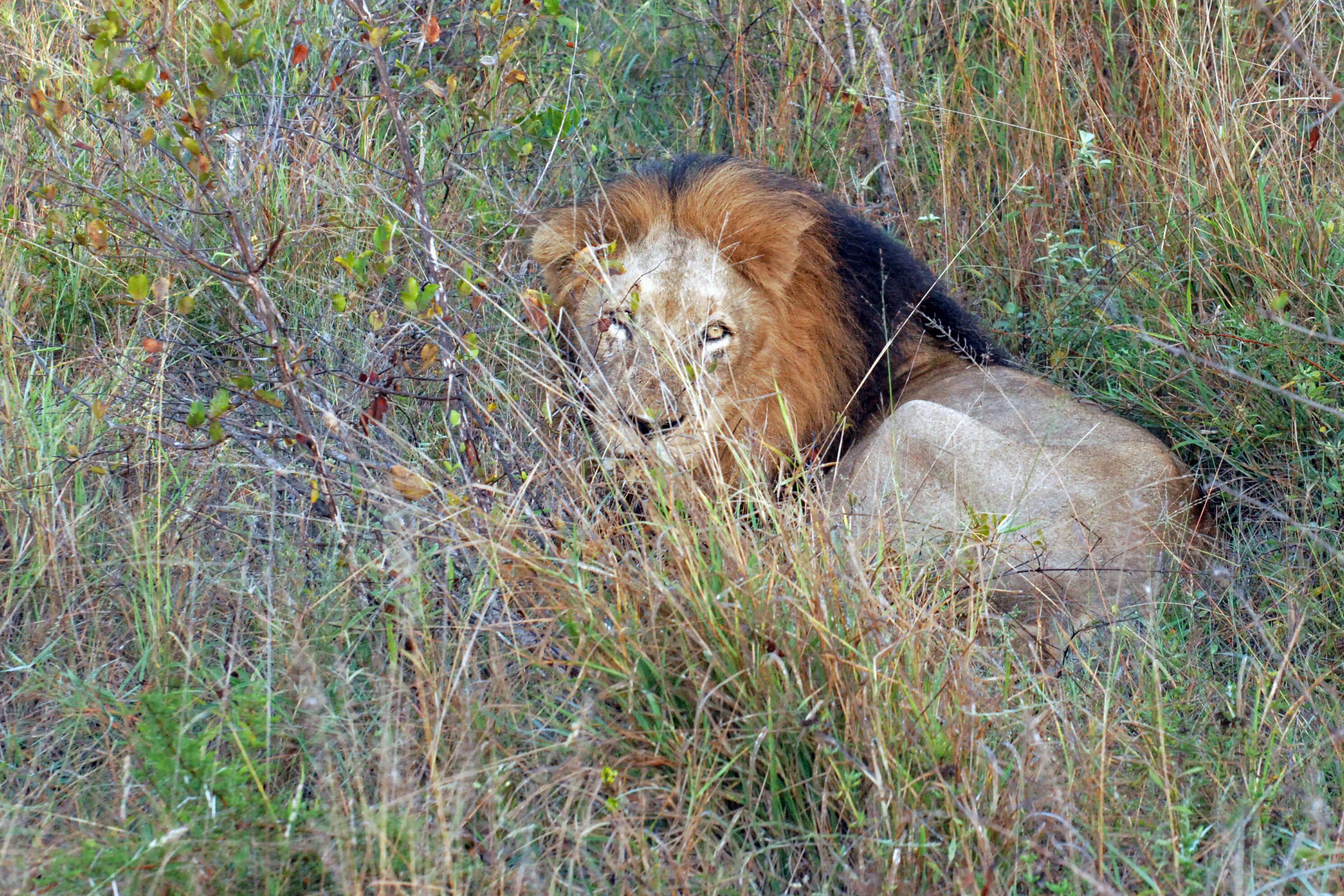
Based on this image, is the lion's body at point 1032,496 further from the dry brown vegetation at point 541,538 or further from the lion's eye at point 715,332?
the lion's eye at point 715,332

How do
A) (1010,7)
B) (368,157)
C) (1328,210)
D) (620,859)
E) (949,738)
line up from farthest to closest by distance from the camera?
(1010,7), (368,157), (1328,210), (949,738), (620,859)

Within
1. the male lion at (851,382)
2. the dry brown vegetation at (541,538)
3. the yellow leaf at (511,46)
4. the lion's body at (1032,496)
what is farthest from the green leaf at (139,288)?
the lion's body at (1032,496)

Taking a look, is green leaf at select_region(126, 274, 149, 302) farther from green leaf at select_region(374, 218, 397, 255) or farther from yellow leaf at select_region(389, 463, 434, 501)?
yellow leaf at select_region(389, 463, 434, 501)

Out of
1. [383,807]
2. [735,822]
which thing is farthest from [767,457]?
[383,807]

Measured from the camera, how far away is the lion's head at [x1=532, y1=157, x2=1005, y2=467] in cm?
375

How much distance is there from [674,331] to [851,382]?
84 cm

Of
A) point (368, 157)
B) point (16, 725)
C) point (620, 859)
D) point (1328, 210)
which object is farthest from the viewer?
point (368, 157)

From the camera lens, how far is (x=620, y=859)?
2150 mm

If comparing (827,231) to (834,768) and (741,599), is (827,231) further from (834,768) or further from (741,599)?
(834,768)

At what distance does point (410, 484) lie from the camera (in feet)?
8.48

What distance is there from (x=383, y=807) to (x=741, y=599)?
0.82m

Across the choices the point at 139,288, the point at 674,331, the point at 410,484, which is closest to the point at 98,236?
the point at 139,288

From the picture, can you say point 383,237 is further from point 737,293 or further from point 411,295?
point 737,293

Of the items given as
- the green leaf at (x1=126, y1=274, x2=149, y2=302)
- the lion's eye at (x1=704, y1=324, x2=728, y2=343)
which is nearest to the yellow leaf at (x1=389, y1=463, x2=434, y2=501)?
the green leaf at (x1=126, y1=274, x2=149, y2=302)
